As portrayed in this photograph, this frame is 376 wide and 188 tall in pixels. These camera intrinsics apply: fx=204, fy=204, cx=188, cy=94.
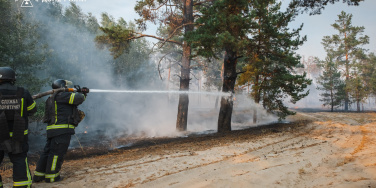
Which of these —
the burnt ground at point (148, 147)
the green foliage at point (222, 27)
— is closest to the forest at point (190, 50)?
the green foliage at point (222, 27)

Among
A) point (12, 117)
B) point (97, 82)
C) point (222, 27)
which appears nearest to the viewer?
point (12, 117)

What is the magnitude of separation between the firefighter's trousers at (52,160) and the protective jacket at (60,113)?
5.8 inches

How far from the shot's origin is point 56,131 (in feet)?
13.7

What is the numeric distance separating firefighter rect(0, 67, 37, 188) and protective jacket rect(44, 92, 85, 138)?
0.54 meters

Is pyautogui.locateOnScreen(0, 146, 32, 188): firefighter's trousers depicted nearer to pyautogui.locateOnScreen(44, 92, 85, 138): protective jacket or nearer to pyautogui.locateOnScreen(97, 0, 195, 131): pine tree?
pyautogui.locateOnScreen(44, 92, 85, 138): protective jacket

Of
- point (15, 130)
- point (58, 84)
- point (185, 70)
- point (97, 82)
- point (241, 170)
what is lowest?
point (241, 170)

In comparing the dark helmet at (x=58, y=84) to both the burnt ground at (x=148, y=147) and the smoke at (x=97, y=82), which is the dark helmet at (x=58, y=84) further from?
the smoke at (x=97, y=82)

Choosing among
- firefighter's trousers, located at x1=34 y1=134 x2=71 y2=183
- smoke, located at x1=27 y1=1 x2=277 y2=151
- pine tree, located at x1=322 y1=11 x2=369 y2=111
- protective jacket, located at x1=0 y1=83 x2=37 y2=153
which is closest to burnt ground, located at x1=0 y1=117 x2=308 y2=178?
firefighter's trousers, located at x1=34 y1=134 x2=71 y2=183

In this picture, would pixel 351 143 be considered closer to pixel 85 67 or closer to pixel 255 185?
pixel 255 185

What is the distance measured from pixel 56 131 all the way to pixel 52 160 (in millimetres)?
569

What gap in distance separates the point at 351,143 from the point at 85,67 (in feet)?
94.4

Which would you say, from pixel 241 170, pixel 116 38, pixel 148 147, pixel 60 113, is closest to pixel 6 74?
pixel 60 113

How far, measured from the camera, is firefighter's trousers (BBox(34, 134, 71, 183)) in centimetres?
404

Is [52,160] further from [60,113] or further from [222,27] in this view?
[222,27]
